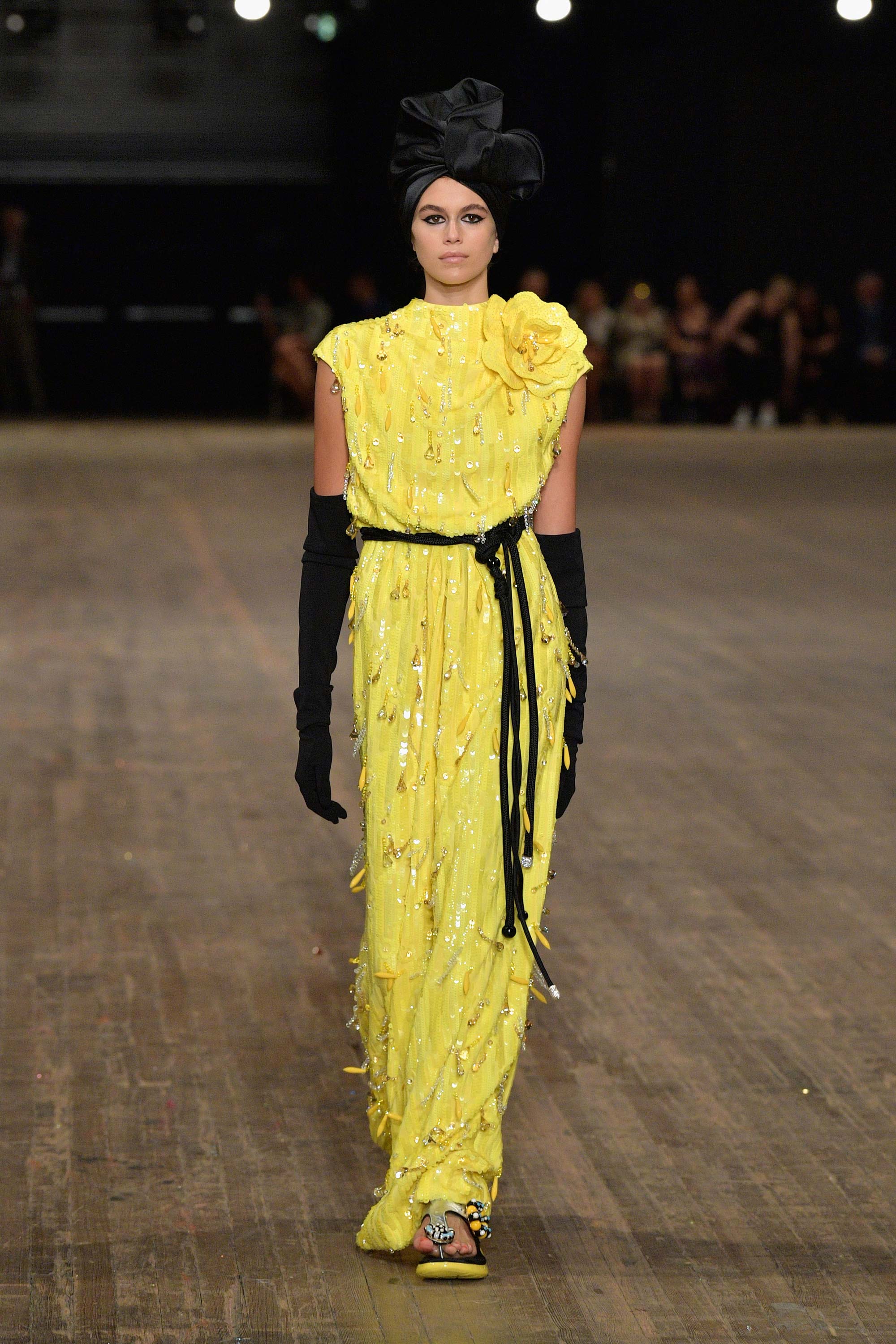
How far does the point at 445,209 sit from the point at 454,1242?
4.85 feet

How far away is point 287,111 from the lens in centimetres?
2048

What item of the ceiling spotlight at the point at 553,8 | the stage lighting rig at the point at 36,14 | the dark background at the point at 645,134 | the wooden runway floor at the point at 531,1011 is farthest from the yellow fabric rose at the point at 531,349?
the stage lighting rig at the point at 36,14

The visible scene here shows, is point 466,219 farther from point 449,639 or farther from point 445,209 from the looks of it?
point 449,639

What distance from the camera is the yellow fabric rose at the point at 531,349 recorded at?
280 centimetres

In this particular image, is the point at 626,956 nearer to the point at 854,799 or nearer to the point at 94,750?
the point at 854,799

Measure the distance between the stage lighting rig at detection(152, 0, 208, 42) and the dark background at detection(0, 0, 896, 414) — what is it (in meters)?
1.39

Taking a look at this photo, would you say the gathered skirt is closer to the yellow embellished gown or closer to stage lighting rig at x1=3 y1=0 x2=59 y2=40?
the yellow embellished gown

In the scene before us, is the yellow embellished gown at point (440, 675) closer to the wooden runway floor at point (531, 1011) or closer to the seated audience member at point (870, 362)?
the wooden runway floor at point (531, 1011)

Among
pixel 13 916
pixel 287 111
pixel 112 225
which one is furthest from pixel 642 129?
pixel 13 916

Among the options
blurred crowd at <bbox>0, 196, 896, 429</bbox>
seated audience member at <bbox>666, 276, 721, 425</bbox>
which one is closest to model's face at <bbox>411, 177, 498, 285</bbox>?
blurred crowd at <bbox>0, 196, 896, 429</bbox>

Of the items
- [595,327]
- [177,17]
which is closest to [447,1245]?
[595,327]

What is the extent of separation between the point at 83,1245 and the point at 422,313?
1.45m

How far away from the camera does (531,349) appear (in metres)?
2.80

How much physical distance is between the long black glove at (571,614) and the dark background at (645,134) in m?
15.2
